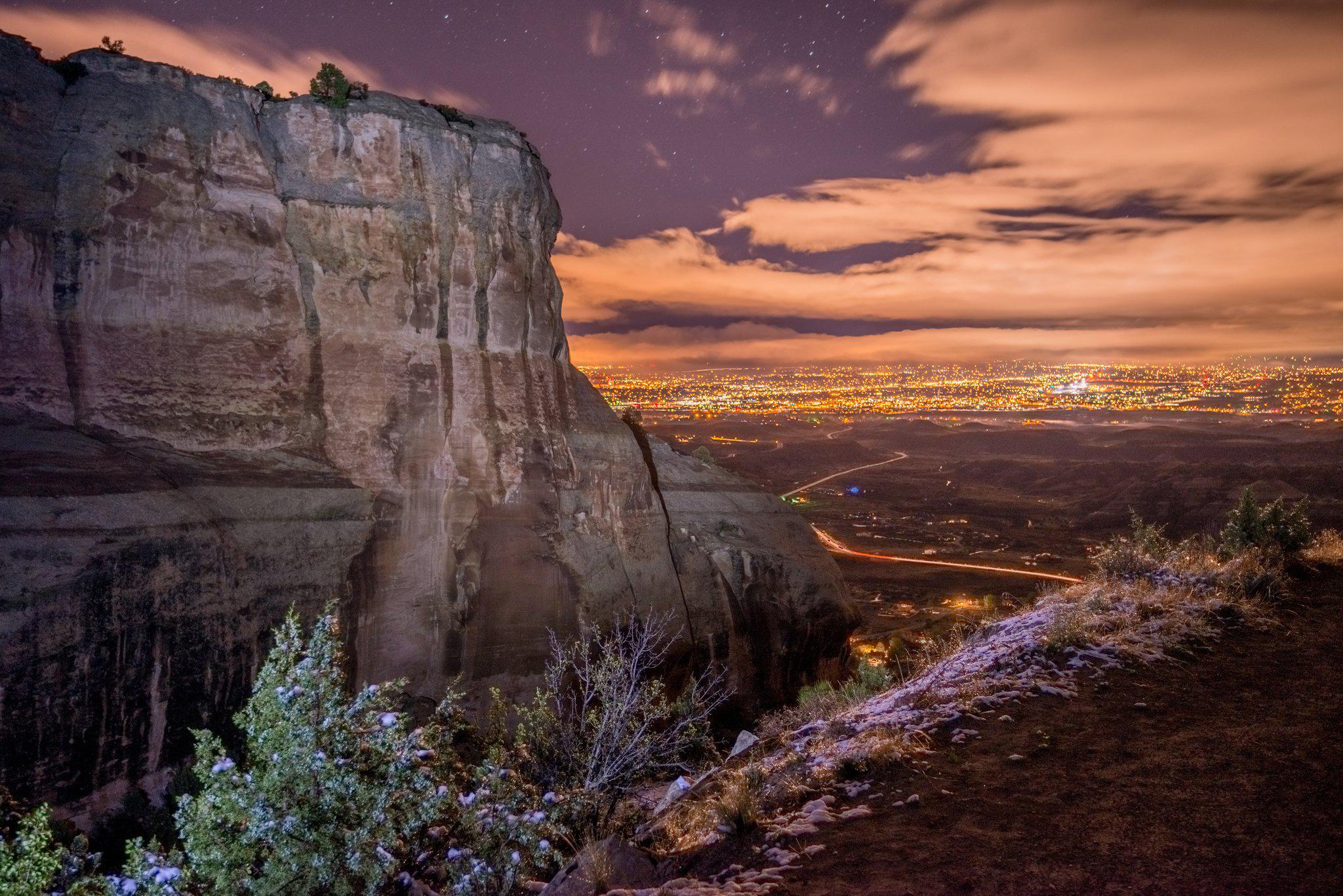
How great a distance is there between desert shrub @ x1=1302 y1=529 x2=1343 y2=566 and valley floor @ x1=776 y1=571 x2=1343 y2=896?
8.05 metres

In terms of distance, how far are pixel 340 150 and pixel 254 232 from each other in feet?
7.48

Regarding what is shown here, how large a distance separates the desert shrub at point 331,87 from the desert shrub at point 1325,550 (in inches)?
857

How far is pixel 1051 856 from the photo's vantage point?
188 inches

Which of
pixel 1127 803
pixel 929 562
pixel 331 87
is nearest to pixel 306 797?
pixel 1127 803

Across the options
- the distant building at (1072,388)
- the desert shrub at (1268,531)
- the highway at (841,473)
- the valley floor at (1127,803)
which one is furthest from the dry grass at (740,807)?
the distant building at (1072,388)

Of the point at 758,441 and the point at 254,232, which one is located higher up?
the point at 254,232

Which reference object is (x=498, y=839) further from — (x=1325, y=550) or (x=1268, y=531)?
(x=1325, y=550)

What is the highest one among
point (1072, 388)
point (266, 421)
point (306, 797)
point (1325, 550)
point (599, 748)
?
point (1072, 388)

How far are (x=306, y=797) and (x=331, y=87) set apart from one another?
13153 mm

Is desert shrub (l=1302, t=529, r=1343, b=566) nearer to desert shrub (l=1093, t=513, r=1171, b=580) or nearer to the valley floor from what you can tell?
desert shrub (l=1093, t=513, r=1171, b=580)

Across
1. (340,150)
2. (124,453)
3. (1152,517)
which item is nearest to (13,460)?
(124,453)

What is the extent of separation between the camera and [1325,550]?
47.4ft

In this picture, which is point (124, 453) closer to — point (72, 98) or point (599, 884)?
point (72, 98)

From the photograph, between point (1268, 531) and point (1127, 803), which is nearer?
point (1127, 803)
